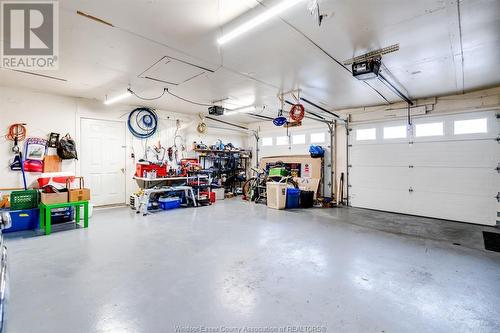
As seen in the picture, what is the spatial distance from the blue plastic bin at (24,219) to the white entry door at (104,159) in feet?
5.53

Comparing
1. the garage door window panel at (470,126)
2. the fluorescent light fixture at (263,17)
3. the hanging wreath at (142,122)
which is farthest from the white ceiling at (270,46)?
the hanging wreath at (142,122)

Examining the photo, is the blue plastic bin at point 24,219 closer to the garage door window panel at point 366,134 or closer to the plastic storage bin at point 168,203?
the plastic storage bin at point 168,203

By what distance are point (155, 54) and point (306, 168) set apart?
18.8 ft

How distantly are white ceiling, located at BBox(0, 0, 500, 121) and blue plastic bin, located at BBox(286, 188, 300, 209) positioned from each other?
2.68m

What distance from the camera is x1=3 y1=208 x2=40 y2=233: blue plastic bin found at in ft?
13.9

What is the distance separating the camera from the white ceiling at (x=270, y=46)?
8.14ft

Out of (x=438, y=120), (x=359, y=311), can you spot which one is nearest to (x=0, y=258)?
(x=359, y=311)

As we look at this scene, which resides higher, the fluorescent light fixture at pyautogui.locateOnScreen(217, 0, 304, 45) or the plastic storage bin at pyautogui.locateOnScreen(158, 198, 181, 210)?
the fluorescent light fixture at pyautogui.locateOnScreen(217, 0, 304, 45)

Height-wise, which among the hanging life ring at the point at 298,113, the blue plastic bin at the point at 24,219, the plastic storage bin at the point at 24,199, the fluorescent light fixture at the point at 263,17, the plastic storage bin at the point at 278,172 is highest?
the fluorescent light fixture at the point at 263,17

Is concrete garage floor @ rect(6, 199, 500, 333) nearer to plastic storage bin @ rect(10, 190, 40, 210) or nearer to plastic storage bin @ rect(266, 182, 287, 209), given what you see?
plastic storage bin @ rect(10, 190, 40, 210)

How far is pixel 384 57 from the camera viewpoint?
3609 mm

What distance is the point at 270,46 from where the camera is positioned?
329cm

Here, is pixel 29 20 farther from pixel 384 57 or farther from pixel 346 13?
pixel 384 57

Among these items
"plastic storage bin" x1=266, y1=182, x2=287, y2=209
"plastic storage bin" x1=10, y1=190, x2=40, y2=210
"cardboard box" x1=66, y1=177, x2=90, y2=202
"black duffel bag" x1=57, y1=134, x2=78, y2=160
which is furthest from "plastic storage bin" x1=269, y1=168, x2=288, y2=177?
"plastic storage bin" x1=10, y1=190, x2=40, y2=210
